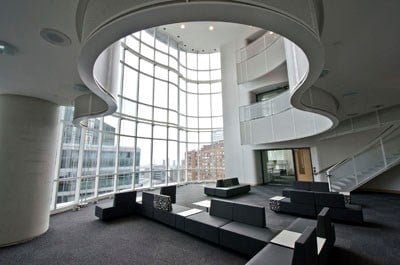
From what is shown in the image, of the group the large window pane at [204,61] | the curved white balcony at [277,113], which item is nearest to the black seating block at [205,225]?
the curved white balcony at [277,113]

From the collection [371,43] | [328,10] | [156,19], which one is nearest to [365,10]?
[328,10]

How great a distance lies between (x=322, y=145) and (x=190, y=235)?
858cm

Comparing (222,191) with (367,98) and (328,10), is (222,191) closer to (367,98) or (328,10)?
(367,98)

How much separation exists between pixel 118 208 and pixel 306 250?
509cm

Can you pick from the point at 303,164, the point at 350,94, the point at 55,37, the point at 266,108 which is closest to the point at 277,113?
the point at 266,108

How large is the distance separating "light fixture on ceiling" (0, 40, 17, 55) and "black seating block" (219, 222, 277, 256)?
4279 millimetres

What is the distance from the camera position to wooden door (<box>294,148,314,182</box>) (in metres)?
9.84

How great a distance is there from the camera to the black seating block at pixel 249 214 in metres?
3.53

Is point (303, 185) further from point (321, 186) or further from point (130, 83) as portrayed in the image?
point (130, 83)

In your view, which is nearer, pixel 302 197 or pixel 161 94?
pixel 302 197

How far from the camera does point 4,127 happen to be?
3.97m

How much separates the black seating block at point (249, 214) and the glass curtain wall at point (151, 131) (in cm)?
602

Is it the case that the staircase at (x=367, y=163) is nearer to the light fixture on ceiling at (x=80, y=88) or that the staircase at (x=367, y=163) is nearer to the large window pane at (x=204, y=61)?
the light fixture on ceiling at (x=80, y=88)

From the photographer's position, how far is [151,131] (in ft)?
34.5
